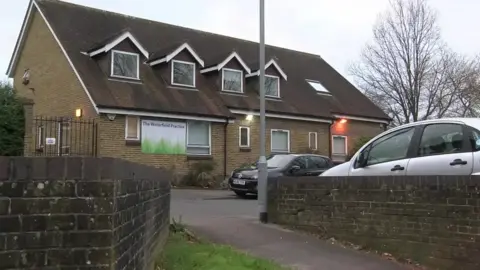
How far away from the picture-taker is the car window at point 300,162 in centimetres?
1907

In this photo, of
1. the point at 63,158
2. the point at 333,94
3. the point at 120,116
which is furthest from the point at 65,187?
the point at 333,94

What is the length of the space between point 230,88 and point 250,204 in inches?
457

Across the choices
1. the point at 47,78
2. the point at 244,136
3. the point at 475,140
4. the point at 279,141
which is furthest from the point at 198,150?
the point at 475,140

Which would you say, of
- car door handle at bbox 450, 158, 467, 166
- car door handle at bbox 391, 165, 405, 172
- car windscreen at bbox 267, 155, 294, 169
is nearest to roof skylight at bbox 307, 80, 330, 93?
car windscreen at bbox 267, 155, 294, 169

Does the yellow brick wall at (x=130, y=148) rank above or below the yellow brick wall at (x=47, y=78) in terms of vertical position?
A: below

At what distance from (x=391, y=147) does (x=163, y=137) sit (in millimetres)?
15015

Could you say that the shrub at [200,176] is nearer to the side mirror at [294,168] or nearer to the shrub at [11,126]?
the side mirror at [294,168]

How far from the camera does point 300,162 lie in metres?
19.3

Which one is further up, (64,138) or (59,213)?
(64,138)

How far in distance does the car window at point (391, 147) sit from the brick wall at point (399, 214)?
18.6 inches

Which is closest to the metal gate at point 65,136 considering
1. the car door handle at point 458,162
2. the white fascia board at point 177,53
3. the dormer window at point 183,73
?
the white fascia board at point 177,53

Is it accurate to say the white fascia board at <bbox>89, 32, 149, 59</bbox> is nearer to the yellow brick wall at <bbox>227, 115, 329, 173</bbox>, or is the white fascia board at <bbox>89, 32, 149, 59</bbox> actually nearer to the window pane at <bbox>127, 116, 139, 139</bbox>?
the window pane at <bbox>127, 116, 139, 139</bbox>

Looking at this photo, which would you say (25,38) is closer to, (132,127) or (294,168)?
(132,127)

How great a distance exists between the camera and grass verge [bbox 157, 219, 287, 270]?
22.7 ft
